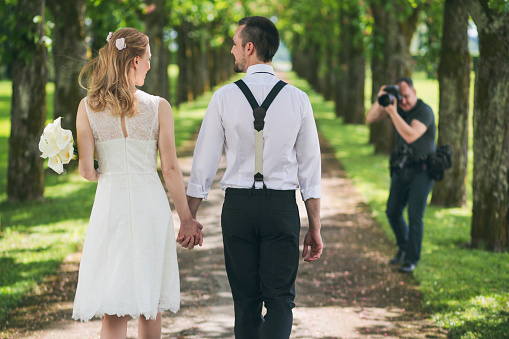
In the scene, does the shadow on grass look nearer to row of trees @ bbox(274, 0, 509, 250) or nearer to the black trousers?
row of trees @ bbox(274, 0, 509, 250)

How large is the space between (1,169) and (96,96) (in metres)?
14.5

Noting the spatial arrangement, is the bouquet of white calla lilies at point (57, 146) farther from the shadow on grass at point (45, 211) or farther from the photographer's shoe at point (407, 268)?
the shadow on grass at point (45, 211)

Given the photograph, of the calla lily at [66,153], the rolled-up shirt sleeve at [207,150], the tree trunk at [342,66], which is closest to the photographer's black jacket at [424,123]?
the rolled-up shirt sleeve at [207,150]

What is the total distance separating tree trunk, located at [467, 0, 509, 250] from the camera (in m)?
8.06

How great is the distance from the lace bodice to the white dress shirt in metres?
0.31

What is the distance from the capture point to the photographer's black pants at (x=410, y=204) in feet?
24.1

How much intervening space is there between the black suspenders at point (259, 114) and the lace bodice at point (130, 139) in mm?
574

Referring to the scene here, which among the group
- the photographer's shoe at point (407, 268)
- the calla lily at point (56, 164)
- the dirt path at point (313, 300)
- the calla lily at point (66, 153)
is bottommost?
the dirt path at point (313, 300)

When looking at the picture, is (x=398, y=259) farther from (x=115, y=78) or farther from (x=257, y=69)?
(x=115, y=78)

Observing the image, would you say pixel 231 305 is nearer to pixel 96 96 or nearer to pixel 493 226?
pixel 96 96

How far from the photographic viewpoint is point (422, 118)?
732 centimetres

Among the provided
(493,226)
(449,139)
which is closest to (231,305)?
(493,226)

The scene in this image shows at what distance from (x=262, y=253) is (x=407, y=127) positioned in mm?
3872

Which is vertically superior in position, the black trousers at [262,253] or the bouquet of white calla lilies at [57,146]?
the bouquet of white calla lilies at [57,146]
